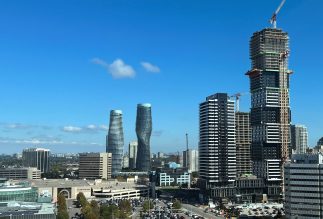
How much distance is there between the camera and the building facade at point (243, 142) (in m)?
184

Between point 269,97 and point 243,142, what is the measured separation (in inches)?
790

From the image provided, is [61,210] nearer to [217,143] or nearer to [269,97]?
[217,143]

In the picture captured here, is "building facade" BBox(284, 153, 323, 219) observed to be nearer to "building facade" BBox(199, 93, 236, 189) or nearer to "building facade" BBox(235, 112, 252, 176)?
"building facade" BBox(199, 93, 236, 189)

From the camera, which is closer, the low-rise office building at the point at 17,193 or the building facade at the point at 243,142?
the low-rise office building at the point at 17,193

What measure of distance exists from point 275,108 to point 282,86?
407 inches

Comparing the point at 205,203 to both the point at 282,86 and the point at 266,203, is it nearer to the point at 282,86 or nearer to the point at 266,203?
the point at 266,203

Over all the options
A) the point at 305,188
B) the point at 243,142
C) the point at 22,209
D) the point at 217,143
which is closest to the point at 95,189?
the point at 217,143

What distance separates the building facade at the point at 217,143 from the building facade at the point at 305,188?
191 feet

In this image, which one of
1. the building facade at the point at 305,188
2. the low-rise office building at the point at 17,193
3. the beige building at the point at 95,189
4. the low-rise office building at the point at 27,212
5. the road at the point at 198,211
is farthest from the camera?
the beige building at the point at 95,189

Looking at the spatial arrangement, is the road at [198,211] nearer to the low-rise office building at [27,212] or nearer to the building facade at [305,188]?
the building facade at [305,188]

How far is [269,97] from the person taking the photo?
178 meters

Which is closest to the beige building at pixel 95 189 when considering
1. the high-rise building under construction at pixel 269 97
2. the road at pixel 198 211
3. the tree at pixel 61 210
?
the tree at pixel 61 210

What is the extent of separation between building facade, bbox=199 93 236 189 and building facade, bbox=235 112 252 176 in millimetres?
23714

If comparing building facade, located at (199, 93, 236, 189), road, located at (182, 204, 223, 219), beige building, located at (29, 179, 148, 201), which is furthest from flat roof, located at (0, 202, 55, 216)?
building facade, located at (199, 93, 236, 189)
